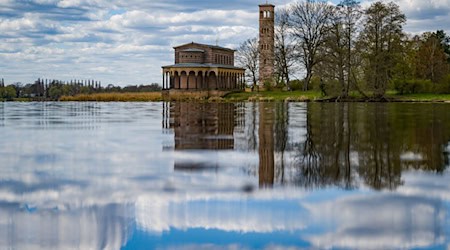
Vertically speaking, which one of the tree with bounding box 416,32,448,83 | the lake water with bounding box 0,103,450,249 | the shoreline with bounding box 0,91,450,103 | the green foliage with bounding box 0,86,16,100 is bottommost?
the lake water with bounding box 0,103,450,249

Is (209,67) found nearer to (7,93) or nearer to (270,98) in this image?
(270,98)

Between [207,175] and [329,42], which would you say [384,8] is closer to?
[329,42]

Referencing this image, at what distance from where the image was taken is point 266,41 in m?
107

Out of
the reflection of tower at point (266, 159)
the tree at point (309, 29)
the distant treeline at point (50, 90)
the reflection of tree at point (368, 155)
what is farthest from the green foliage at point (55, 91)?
the reflection of tree at point (368, 155)

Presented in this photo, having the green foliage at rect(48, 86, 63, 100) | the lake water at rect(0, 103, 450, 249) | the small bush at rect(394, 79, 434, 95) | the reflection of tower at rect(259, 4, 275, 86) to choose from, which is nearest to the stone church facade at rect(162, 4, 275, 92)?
the reflection of tower at rect(259, 4, 275, 86)

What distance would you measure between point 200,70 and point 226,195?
99322mm

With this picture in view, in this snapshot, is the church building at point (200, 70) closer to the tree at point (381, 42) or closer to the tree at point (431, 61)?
the tree at point (431, 61)

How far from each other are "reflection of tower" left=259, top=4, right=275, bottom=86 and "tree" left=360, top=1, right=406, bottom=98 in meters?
23.7

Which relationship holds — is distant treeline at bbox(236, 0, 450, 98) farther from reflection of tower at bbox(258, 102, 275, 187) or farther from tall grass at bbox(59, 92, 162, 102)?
reflection of tower at bbox(258, 102, 275, 187)

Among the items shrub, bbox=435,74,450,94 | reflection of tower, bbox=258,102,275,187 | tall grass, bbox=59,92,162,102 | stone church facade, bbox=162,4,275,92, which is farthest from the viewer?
stone church facade, bbox=162,4,275,92

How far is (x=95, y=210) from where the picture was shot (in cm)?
864

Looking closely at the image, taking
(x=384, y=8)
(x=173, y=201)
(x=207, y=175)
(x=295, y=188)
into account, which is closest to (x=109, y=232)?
(x=173, y=201)

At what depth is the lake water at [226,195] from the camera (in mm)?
7273

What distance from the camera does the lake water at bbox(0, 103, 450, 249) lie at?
23.9 feet
